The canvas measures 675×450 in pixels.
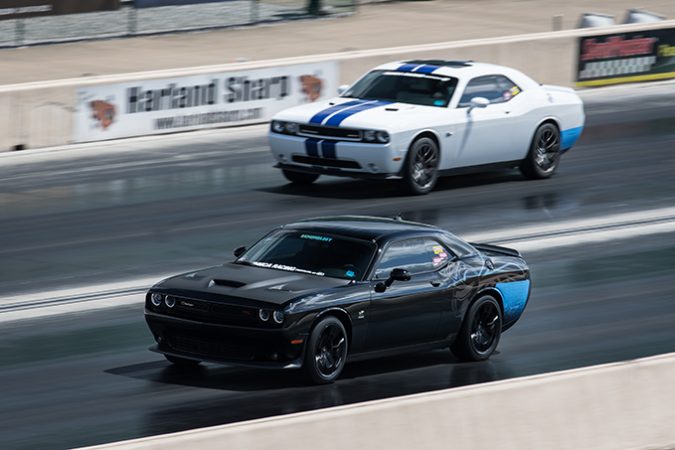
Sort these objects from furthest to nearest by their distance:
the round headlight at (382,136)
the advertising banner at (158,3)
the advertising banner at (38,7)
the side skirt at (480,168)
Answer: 1. the advertising banner at (158,3)
2. the advertising banner at (38,7)
3. the side skirt at (480,168)
4. the round headlight at (382,136)

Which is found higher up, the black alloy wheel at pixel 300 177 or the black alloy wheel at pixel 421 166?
the black alloy wheel at pixel 421 166

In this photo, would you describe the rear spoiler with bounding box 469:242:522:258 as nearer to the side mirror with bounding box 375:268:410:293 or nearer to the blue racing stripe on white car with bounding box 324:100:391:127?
the side mirror with bounding box 375:268:410:293

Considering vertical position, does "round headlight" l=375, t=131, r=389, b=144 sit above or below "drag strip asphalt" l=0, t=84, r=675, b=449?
above

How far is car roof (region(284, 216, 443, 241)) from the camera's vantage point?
12172 millimetres

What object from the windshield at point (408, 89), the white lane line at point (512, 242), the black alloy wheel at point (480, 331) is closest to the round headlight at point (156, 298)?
the black alloy wheel at point (480, 331)

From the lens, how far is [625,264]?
16.9 meters

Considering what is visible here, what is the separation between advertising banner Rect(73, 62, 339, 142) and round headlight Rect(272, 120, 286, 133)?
440cm

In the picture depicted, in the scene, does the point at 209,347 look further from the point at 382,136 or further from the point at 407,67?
the point at 407,67

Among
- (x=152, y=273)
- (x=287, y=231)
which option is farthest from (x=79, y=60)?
(x=287, y=231)

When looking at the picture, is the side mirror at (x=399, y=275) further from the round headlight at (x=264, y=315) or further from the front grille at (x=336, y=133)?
the front grille at (x=336, y=133)

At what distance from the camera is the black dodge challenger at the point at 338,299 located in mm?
11070

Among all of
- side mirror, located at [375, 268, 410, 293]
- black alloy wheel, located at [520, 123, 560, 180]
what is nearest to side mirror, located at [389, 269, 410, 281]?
side mirror, located at [375, 268, 410, 293]

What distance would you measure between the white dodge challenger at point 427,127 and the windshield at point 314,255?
23.5 ft

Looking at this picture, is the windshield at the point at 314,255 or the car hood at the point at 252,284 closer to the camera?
the car hood at the point at 252,284
